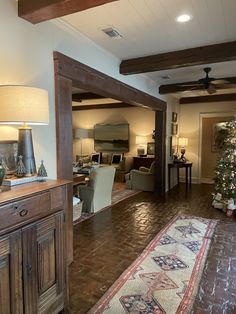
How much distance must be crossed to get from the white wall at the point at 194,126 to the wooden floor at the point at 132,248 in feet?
7.68

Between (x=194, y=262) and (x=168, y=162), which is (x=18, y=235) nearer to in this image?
(x=194, y=262)

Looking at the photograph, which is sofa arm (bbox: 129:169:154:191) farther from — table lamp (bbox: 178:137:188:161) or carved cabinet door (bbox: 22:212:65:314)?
carved cabinet door (bbox: 22:212:65:314)

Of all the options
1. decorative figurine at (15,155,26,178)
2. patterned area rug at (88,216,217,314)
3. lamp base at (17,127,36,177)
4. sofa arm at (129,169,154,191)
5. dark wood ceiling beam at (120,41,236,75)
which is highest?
dark wood ceiling beam at (120,41,236,75)

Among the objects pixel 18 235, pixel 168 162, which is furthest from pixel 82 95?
pixel 18 235

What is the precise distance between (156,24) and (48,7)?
1302 millimetres

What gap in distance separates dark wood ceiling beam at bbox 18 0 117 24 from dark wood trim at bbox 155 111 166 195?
4512 mm

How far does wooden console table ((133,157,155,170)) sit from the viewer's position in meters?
8.06

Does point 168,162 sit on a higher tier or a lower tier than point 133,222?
higher

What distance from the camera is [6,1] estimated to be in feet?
7.04

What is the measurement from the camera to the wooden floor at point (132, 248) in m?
2.31

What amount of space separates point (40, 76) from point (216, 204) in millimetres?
4192

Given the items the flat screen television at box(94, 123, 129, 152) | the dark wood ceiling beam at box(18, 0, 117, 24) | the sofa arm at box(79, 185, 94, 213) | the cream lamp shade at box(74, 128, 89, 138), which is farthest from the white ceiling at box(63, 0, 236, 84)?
the cream lamp shade at box(74, 128, 89, 138)

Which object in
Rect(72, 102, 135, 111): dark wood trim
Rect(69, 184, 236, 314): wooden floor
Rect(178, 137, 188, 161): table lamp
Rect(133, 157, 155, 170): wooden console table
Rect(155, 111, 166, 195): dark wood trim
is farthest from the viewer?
Rect(72, 102, 135, 111): dark wood trim

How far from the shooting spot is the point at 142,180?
6.91 m
